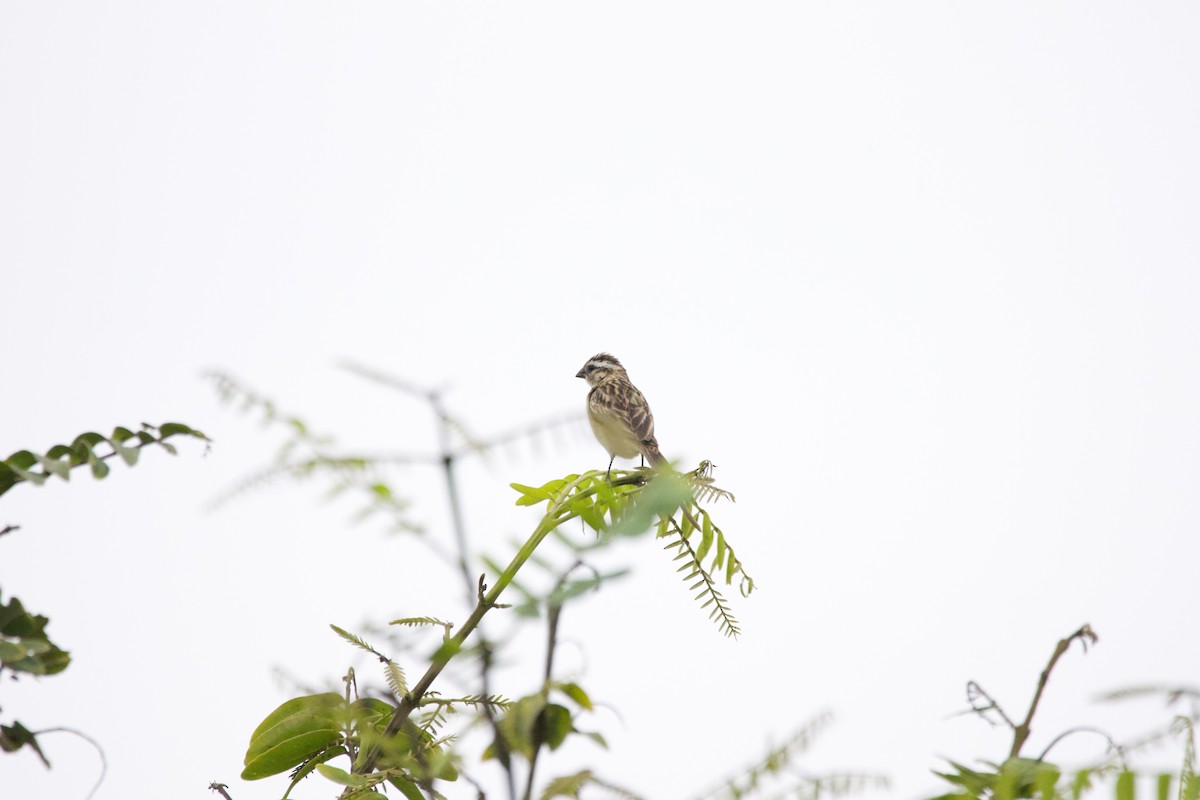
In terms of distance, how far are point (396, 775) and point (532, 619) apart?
58 cm

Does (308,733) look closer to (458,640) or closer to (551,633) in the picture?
(458,640)

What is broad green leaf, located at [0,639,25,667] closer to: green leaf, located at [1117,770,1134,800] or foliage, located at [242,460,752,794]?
foliage, located at [242,460,752,794]

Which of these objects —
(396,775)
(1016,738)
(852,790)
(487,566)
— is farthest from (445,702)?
(1016,738)

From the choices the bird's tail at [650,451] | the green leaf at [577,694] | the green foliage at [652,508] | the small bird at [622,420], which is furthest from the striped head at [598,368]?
the green leaf at [577,694]

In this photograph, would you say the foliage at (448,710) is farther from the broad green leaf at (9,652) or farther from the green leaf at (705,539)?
the broad green leaf at (9,652)

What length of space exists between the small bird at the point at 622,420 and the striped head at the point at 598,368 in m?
0.81

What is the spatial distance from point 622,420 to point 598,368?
2513 millimetres

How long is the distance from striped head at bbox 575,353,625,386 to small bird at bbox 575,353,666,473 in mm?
807

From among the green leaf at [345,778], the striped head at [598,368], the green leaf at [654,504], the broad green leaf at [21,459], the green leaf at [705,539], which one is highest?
the striped head at [598,368]

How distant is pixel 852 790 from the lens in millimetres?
1170

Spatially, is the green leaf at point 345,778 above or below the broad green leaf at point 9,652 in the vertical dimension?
below

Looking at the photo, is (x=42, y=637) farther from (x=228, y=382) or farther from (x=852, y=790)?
(x=852, y=790)

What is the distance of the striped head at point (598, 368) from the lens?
34.1 ft

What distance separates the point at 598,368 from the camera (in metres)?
10.5
